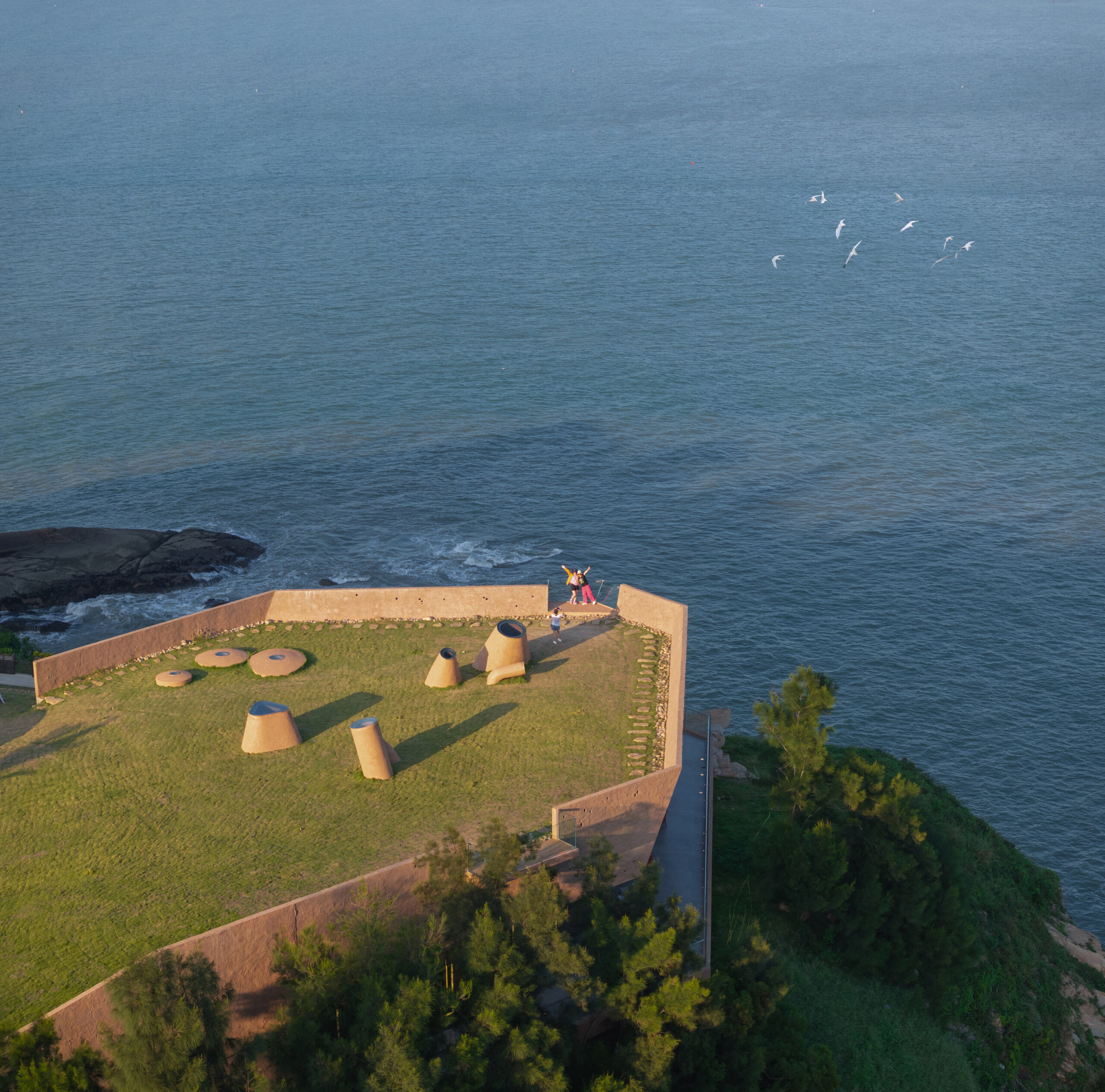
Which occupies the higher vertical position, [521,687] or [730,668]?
[521,687]

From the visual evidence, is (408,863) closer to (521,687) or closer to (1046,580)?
(521,687)

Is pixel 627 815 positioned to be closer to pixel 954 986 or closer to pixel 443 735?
pixel 443 735

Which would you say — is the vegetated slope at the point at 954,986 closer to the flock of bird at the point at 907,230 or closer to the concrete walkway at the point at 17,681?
the concrete walkway at the point at 17,681

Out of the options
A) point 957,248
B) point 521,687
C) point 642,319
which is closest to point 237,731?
point 521,687

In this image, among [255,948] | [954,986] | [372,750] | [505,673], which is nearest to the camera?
[255,948]

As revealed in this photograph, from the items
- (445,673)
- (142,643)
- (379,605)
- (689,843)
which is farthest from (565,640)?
(142,643)

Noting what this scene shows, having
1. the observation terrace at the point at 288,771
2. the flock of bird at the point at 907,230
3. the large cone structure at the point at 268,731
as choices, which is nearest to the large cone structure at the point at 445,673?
the observation terrace at the point at 288,771

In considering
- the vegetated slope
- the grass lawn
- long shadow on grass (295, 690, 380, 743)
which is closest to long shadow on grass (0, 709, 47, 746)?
the grass lawn
